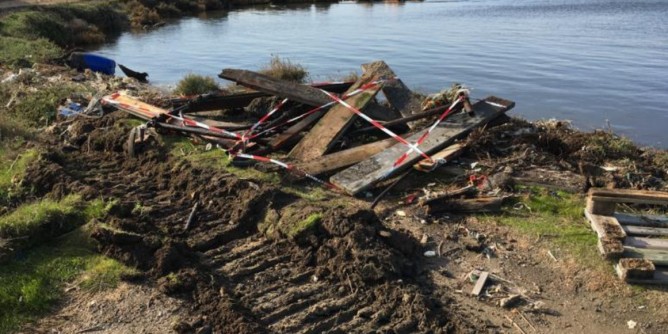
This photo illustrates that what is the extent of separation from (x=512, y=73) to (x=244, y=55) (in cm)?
1099

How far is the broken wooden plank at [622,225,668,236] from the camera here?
5.45 metres

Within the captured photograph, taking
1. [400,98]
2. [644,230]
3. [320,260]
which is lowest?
[320,260]

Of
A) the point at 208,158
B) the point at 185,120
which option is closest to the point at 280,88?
the point at 185,120

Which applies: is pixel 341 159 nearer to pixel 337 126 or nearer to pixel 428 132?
pixel 337 126

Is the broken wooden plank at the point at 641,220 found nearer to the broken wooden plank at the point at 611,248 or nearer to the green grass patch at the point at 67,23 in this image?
the broken wooden plank at the point at 611,248

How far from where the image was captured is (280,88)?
29.8ft

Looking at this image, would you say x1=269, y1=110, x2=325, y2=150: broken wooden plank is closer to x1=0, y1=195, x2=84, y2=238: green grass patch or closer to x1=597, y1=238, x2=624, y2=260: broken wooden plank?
x1=0, y1=195, x2=84, y2=238: green grass patch

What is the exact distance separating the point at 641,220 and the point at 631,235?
0.34 m

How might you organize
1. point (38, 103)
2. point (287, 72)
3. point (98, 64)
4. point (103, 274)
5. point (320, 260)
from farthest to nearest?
point (98, 64), point (287, 72), point (38, 103), point (320, 260), point (103, 274)

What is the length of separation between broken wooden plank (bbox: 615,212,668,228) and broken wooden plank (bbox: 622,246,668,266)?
22.6 inches

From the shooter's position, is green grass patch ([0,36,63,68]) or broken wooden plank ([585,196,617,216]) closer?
broken wooden plank ([585,196,617,216])

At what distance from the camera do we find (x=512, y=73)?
1775cm

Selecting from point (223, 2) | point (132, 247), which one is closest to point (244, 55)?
point (132, 247)

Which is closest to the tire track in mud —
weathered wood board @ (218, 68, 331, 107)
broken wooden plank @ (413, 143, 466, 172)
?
broken wooden plank @ (413, 143, 466, 172)
